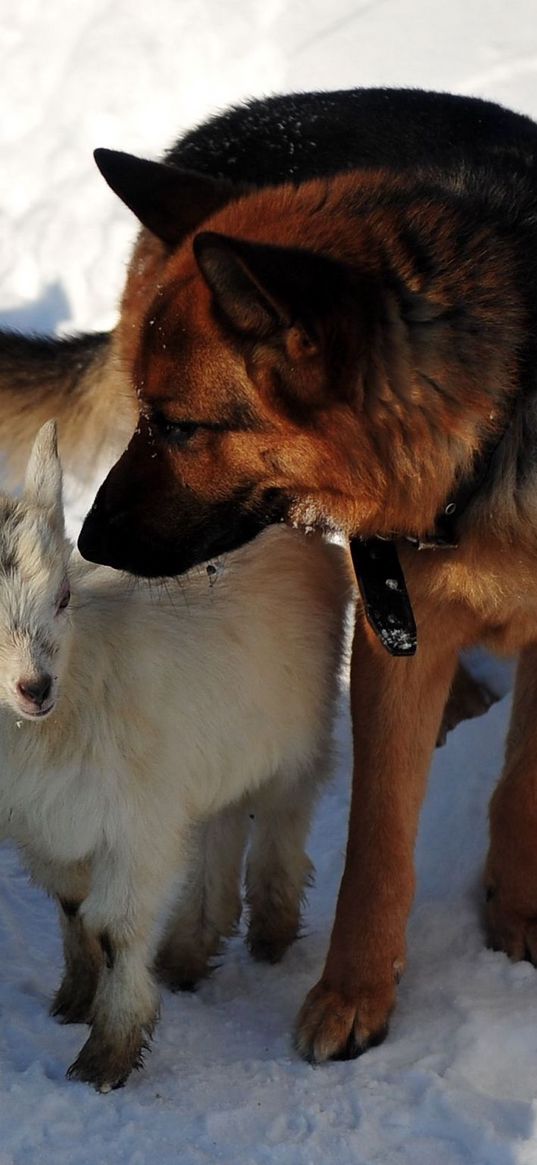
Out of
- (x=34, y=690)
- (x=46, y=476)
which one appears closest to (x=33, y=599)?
(x=34, y=690)

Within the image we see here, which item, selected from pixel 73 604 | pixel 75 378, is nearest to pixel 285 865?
pixel 73 604

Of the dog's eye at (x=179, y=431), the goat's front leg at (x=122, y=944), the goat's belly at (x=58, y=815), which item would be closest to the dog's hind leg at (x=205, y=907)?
the goat's front leg at (x=122, y=944)

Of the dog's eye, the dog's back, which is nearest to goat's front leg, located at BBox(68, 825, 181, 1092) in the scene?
the dog's eye

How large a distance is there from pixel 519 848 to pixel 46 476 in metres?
1.94

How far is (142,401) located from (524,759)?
6.14 feet

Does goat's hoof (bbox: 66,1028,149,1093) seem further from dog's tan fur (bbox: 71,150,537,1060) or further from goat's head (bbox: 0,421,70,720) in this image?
dog's tan fur (bbox: 71,150,537,1060)

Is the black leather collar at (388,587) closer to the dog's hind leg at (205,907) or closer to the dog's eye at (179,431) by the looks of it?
the dog's eye at (179,431)

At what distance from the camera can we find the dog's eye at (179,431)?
12.6ft

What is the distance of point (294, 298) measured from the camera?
352cm

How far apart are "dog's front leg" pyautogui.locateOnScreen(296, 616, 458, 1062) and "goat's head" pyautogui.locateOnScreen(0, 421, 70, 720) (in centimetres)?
105

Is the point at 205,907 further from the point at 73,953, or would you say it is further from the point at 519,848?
the point at 519,848

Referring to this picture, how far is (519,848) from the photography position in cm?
502

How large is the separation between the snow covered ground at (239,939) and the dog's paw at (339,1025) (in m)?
0.07

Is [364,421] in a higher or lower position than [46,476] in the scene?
higher
